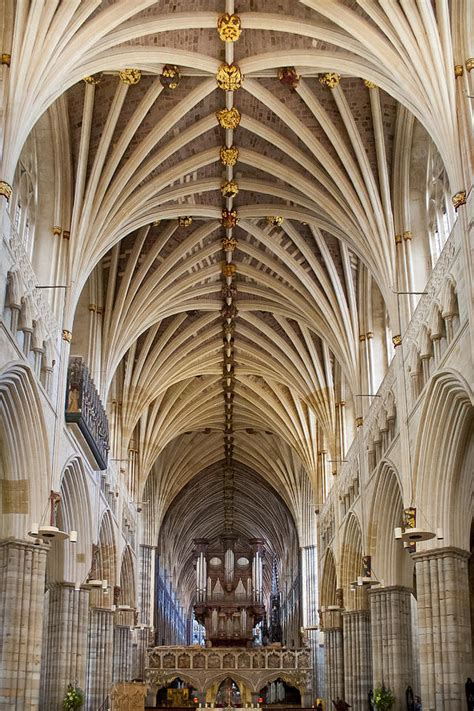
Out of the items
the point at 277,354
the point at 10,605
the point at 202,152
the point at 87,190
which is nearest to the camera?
the point at 10,605

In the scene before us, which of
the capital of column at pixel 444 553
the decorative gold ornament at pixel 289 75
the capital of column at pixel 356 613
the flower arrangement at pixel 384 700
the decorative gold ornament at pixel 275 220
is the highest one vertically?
the decorative gold ornament at pixel 289 75

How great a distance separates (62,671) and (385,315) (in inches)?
598

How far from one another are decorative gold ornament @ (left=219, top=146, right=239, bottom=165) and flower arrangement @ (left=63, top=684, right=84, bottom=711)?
52.1 ft

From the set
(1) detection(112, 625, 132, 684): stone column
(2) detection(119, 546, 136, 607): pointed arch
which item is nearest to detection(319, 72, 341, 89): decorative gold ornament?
(2) detection(119, 546, 136, 607): pointed arch

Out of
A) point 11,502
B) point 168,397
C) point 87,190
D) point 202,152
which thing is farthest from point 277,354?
point 11,502

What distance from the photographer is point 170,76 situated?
23188 mm

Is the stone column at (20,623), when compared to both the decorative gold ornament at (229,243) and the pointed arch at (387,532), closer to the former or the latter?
the pointed arch at (387,532)

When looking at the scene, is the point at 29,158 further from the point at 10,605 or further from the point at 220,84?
the point at 10,605

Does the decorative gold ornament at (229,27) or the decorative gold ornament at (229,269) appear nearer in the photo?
the decorative gold ornament at (229,27)

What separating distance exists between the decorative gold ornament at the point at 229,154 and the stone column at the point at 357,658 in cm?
1643

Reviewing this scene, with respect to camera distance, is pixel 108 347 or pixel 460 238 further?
pixel 108 347

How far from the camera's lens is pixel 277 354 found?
39.5 m

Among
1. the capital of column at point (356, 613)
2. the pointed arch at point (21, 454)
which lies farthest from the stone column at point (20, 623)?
the capital of column at point (356, 613)

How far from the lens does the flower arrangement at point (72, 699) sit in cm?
2480
